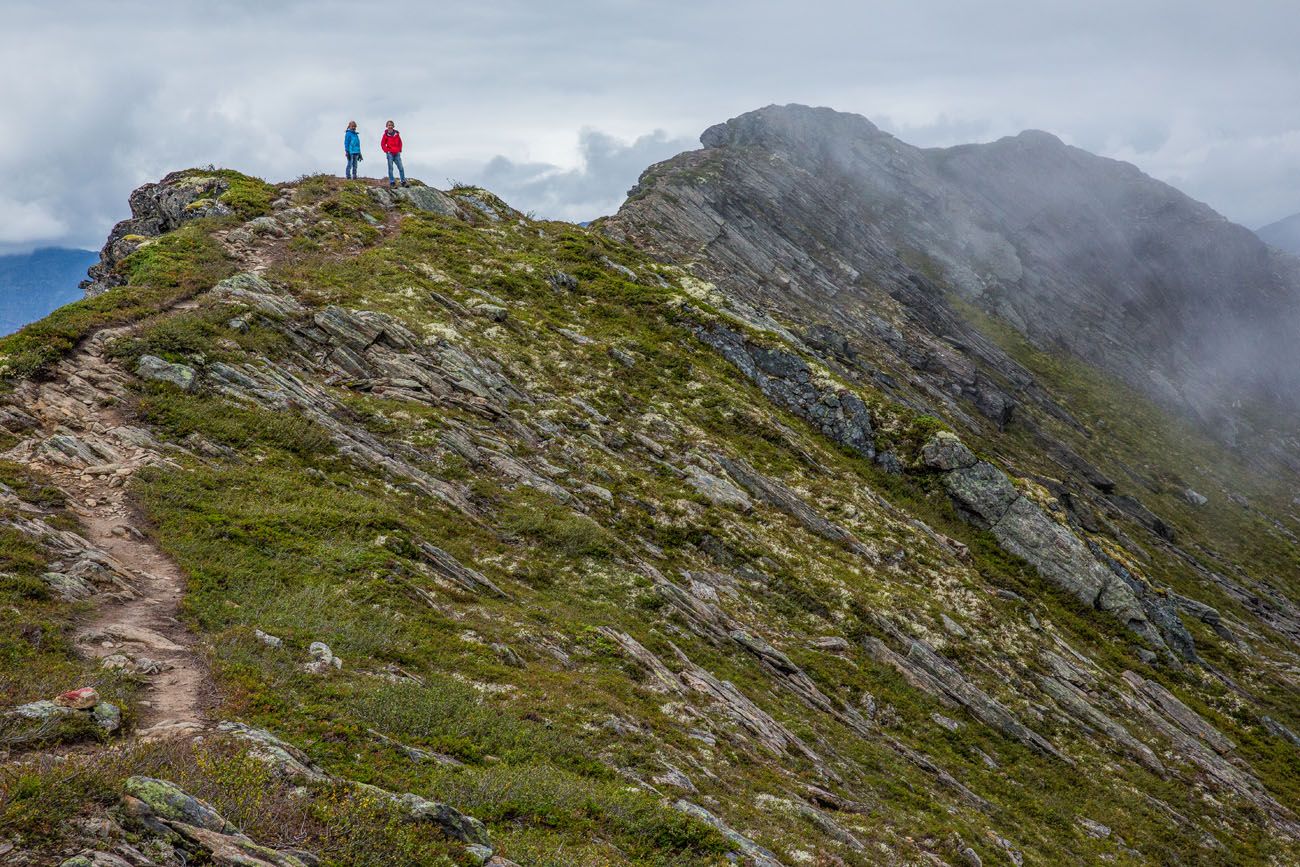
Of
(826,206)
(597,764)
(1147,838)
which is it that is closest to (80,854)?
(597,764)

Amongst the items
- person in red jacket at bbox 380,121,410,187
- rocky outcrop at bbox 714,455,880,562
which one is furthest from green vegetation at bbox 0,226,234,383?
rocky outcrop at bbox 714,455,880,562

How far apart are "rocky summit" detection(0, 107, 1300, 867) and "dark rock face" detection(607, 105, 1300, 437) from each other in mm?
16835

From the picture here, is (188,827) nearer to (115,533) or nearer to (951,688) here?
(115,533)

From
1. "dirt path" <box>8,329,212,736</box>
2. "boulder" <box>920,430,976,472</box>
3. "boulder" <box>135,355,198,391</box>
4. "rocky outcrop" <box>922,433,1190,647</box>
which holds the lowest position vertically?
"dirt path" <box>8,329,212,736</box>

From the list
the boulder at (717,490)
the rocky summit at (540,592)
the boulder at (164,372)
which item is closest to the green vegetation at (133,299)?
the rocky summit at (540,592)

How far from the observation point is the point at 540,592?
981 inches

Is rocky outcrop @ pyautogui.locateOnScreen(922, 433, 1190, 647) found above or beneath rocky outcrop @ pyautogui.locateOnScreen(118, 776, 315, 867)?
above

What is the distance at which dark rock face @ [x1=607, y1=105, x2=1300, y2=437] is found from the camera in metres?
86.6

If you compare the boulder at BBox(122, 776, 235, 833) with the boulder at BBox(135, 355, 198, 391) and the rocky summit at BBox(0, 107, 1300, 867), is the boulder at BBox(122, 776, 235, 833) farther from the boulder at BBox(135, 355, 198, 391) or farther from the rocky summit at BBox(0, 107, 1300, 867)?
the boulder at BBox(135, 355, 198, 391)

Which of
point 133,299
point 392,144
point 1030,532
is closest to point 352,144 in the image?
point 392,144

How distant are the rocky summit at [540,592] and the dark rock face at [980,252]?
16835 mm

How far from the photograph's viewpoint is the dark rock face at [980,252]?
3410 inches

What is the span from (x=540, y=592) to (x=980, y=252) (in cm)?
13400

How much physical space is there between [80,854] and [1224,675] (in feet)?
206
